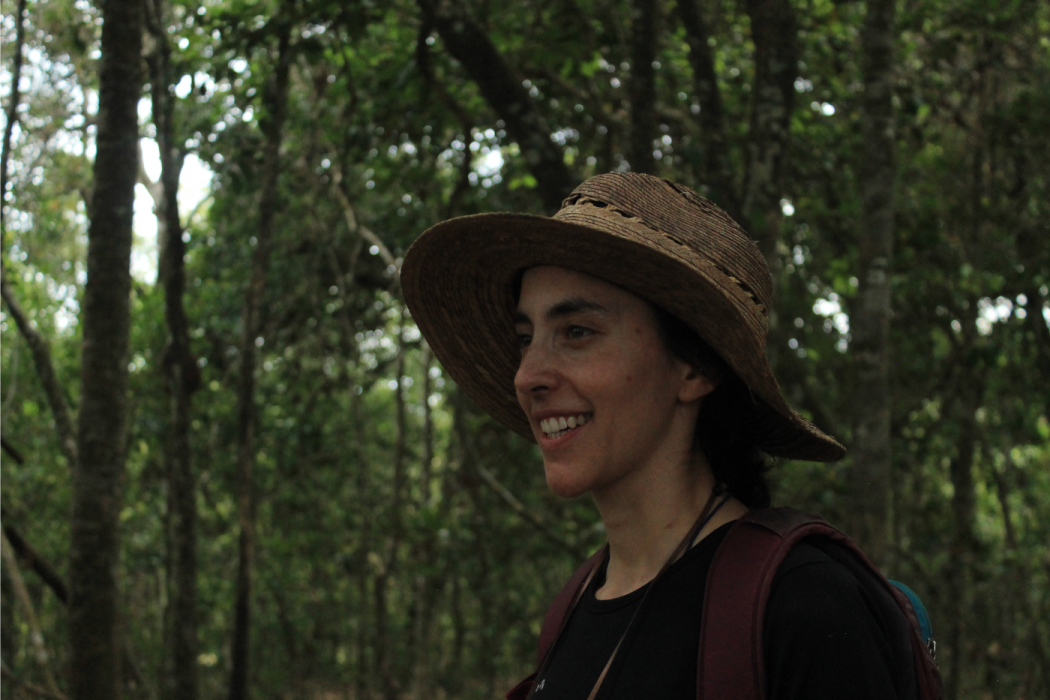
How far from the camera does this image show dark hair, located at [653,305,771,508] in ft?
5.62

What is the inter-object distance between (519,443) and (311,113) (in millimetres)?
3167

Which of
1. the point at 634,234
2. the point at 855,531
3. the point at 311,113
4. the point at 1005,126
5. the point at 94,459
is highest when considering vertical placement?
the point at 311,113

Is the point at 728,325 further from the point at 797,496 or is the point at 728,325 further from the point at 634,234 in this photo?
the point at 797,496

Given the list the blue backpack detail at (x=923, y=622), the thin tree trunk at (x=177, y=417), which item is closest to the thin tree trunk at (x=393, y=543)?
the thin tree trunk at (x=177, y=417)

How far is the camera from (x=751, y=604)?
4.29 feet

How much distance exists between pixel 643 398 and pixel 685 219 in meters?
0.33

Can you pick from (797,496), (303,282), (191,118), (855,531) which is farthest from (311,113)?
(855,531)

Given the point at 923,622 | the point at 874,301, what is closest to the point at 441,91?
the point at 874,301

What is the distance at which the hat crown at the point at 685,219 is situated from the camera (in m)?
1.66

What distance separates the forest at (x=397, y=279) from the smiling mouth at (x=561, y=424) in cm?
205

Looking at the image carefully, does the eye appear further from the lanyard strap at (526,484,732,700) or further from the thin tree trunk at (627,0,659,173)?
the thin tree trunk at (627,0,659,173)

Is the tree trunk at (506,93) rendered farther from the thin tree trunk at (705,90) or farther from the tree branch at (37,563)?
the tree branch at (37,563)

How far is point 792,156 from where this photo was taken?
692 cm

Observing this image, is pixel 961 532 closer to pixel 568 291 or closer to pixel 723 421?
pixel 723 421
